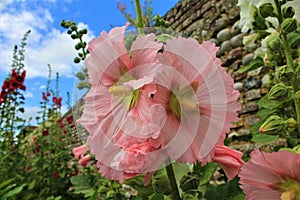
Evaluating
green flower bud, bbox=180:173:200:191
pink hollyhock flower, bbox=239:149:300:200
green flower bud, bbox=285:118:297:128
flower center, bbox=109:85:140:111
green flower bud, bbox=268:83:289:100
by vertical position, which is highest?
flower center, bbox=109:85:140:111

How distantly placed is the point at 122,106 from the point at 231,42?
2992 mm

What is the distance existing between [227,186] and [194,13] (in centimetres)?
346

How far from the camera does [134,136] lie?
33 centimetres

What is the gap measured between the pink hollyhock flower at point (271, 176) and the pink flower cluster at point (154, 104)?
3.7 inches

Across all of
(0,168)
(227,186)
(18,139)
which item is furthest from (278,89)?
(18,139)

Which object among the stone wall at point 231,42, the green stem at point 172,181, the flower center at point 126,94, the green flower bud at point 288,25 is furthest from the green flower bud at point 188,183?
the stone wall at point 231,42

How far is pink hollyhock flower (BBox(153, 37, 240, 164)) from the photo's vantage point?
34 cm

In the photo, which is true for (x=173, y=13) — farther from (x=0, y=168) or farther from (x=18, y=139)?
(x=0, y=168)

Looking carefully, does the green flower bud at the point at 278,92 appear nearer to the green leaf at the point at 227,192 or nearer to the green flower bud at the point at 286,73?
the green flower bud at the point at 286,73

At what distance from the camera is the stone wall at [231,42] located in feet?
9.20

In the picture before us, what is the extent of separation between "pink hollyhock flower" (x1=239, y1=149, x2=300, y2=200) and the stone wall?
192cm

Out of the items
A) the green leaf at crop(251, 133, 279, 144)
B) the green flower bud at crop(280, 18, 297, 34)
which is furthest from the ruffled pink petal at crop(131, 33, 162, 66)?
the green leaf at crop(251, 133, 279, 144)

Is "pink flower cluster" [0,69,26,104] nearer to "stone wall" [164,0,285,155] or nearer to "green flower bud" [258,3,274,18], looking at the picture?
"stone wall" [164,0,285,155]

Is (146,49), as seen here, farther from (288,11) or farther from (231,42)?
(231,42)
